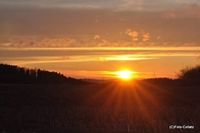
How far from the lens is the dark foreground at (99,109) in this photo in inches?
827

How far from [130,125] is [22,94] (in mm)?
11650

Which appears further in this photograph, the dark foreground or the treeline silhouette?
the treeline silhouette

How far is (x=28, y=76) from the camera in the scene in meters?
45.2

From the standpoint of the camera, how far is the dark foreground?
2100 centimetres

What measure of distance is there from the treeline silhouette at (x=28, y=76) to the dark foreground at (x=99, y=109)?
7080 mm

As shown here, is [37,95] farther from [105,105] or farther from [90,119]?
[90,119]

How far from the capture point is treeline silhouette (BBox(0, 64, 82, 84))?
145ft

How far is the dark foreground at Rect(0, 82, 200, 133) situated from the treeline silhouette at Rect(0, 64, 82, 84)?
7080 mm

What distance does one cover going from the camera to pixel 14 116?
77.3 feet

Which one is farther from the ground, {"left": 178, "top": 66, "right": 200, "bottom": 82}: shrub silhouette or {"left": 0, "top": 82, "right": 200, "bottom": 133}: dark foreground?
{"left": 178, "top": 66, "right": 200, "bottom": 82}: shrub silhouette

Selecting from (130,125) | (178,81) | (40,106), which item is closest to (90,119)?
(130,125)

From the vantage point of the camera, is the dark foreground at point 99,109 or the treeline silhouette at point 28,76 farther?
the treeline silhouette at point 28,76

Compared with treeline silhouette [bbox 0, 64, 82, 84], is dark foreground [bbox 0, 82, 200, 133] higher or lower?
lower

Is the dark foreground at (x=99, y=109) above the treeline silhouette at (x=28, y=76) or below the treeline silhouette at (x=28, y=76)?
below
